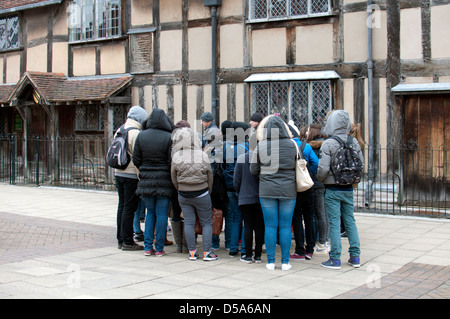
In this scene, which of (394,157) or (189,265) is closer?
(189,265)

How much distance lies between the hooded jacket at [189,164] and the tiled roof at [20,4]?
35.4 ft

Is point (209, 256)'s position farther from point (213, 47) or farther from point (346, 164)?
point (213, 47)

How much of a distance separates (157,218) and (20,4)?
41.2 ft

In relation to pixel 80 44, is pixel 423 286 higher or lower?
lower

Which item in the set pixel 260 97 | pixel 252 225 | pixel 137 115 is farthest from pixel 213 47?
pixel 252 225

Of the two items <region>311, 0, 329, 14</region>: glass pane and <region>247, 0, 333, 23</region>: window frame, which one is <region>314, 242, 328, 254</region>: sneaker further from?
<region>311, 0, 329, 14</region>: glass pane

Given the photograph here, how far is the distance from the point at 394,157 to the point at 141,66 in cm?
701

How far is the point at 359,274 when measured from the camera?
21.1 ft

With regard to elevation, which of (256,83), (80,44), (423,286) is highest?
(80,44)

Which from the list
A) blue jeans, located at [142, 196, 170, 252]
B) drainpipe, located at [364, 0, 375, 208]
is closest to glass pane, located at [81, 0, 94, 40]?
drainpipe, located at [364, 0, 375, 208]

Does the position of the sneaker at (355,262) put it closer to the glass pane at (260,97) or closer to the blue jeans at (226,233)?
the blue jeans at (226,233)
